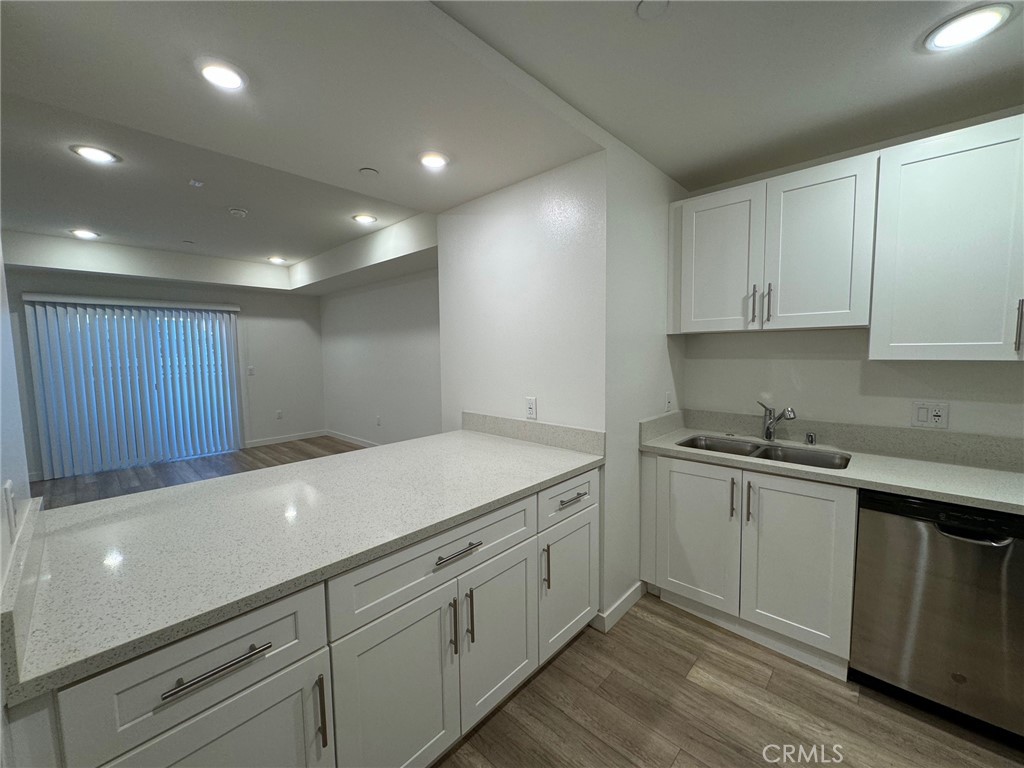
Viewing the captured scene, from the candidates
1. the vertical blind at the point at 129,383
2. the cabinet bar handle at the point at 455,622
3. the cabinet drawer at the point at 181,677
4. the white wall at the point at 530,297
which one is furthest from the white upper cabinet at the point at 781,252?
the vertical blind at the point at 129,383

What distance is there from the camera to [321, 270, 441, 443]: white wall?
463cm

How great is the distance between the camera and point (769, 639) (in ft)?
6.47

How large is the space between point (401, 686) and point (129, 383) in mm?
5834

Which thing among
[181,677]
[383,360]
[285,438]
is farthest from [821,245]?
[285,438]

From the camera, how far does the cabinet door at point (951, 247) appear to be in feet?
5.11

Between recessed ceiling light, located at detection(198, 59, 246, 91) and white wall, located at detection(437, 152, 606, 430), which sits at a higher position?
recessed ceiling light, located at detection(198, 59, 246, 91)

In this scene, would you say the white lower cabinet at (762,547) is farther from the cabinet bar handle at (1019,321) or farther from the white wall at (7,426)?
the white wall at (7,426)

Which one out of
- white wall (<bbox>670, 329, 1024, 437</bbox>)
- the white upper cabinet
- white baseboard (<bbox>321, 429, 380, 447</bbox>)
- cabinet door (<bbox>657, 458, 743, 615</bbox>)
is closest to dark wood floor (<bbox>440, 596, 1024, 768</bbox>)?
cabinet door (<bbox>657, 458, 743, 615</bbox>)

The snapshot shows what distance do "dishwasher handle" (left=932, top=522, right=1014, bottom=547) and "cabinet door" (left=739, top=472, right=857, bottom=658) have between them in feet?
0.81

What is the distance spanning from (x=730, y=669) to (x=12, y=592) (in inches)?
94.5

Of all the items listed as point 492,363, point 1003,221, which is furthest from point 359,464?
point 1003,221

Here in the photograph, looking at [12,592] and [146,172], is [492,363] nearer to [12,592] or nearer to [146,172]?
[12,592]

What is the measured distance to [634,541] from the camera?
2.32 metres

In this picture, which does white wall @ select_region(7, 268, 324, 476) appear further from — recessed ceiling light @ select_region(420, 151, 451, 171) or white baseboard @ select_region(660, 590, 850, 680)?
white baseboard @ select_region(660, 590, 850, 680)
